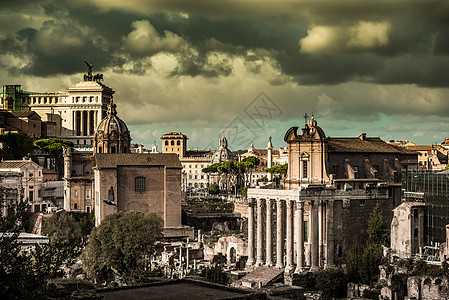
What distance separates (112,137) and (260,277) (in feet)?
124

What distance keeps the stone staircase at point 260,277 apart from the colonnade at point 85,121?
7563 centimetres

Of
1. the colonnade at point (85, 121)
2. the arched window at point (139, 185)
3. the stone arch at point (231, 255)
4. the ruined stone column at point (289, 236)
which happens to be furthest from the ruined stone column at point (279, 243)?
the colonnade at point (85, 121)

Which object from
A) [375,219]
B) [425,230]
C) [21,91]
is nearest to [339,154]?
[375,219]

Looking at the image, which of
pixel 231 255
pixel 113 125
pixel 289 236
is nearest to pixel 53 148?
pixel 113 125

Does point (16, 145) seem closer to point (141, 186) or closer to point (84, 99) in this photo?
point (84, 99)

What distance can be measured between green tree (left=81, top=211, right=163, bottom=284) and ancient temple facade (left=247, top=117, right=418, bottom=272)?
8.23 meters

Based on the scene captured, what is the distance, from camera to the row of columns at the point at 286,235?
152ft

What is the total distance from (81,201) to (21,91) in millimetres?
57260

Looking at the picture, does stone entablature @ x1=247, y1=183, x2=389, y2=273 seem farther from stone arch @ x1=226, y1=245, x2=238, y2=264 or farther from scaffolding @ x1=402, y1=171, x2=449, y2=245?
scaffolding @ x1=402, y1=171, x2=449, y2=245

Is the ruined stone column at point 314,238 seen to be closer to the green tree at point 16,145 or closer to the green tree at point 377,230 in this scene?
the green tree at point 377,230

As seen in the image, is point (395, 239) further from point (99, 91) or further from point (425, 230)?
point (99, 91)

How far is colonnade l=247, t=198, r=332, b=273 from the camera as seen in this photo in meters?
46.4

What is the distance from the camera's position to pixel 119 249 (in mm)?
47250

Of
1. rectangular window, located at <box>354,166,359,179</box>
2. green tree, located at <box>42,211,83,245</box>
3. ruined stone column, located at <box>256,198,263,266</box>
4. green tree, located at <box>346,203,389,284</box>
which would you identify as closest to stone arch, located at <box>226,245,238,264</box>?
ruined stone column, located at <box>256,198,263,266</box>
